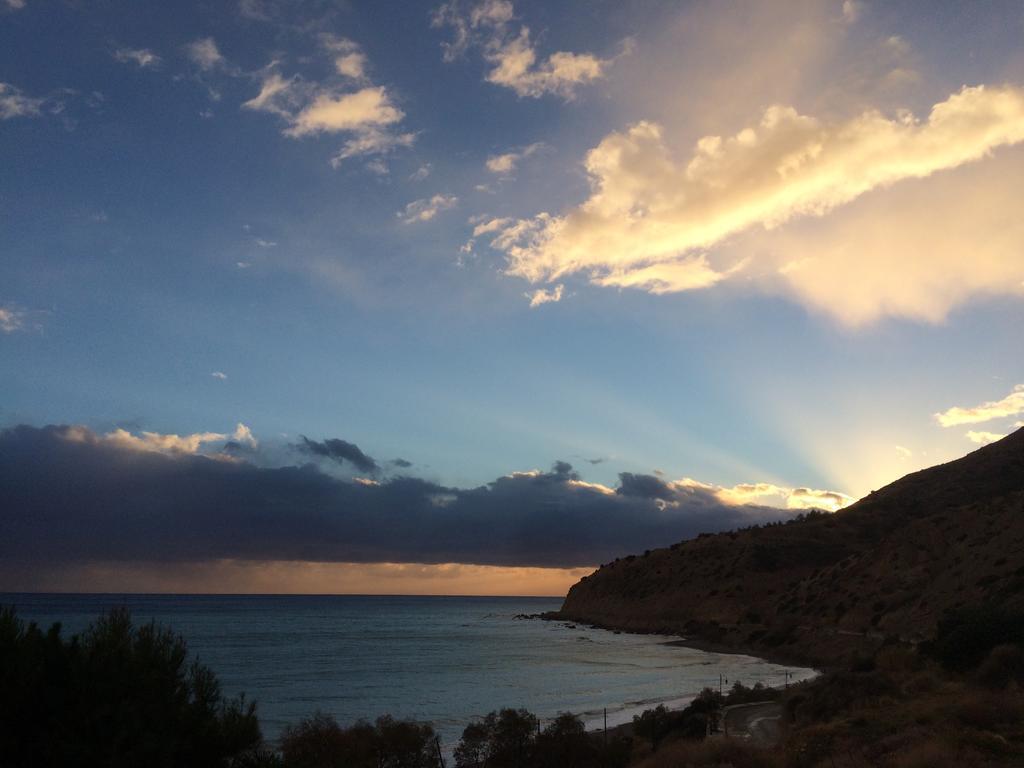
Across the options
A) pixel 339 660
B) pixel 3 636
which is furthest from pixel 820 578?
pixel 3 636

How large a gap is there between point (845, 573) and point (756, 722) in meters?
53.1

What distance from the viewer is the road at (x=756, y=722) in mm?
28906

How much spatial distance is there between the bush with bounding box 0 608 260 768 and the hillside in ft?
134

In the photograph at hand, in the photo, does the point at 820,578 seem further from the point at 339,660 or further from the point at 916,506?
the point at 339,660

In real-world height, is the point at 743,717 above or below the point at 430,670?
above

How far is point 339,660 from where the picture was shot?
8219 cm

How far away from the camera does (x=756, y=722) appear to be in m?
32.7

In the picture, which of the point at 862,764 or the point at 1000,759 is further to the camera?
the point at 862,764

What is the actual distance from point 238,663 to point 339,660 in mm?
10360

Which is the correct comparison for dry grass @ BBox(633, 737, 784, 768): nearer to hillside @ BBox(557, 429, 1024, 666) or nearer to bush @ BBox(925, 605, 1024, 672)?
bush @ BBox(925, 605, 1024, 672)

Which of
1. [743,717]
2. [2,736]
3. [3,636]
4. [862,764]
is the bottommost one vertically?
[743,717]

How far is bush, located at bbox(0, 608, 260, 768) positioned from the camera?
12711mm

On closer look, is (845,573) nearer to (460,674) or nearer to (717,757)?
(460,674)

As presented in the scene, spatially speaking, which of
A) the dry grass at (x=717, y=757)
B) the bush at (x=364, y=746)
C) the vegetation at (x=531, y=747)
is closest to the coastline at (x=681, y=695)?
the vegetation at (x=531, y=747)
